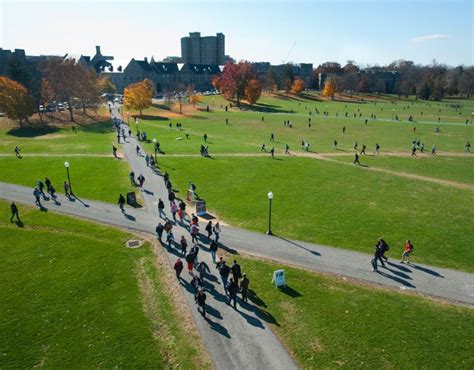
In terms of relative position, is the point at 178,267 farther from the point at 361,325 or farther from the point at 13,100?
the point at 13,100

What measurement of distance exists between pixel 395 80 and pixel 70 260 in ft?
560

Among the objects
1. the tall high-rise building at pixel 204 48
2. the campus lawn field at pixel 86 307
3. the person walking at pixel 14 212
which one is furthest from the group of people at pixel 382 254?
the tall high-rise building at pixel 204 48

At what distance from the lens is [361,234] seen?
69.4 ft

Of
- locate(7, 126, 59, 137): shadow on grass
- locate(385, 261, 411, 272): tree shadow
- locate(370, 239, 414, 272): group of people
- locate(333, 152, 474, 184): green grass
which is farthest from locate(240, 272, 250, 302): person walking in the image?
locate(7, 126, 59, 137): shadow on grass

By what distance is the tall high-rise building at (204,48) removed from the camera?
604 feet

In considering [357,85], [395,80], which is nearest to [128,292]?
[357,85]

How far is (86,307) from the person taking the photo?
14.3 meters

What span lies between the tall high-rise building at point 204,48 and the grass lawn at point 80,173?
528 feet

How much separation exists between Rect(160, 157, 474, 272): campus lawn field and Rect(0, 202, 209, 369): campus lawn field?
7.99 metres

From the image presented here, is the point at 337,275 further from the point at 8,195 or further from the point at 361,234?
the point at 8,195

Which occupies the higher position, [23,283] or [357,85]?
[357,85]

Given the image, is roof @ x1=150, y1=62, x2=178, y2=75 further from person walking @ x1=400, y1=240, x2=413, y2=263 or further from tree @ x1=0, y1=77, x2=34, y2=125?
person walking @ x1=400, y1=240, x2=413, y2=263

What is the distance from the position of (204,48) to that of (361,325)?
19149cm

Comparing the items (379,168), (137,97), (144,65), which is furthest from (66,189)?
(144,65)
